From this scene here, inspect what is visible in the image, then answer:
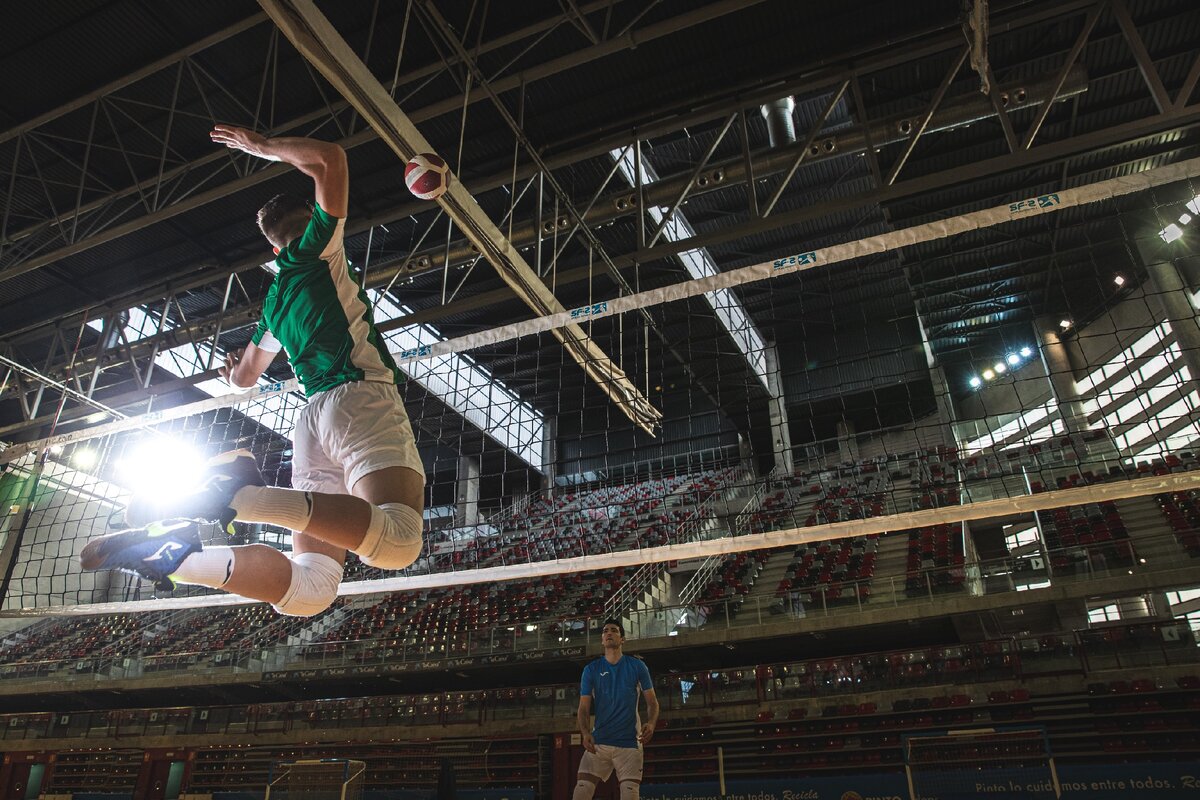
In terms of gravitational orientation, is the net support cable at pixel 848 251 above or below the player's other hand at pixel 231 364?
above

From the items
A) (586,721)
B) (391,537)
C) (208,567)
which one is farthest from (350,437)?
(586,721)

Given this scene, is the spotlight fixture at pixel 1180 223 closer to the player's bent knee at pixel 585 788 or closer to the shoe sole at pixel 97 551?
the player's bent knee at pixel 585 788

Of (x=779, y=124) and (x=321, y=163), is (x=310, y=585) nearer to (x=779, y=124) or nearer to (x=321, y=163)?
(x=321, y=163)

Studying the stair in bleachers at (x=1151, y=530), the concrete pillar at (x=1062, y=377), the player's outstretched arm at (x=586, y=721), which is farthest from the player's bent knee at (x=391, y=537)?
the concrete pillar at (x=1062, y=377)

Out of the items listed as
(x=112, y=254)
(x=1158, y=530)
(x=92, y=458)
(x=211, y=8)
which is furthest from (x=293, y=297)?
(x=92, y=458)

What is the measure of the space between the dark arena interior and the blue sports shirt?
73 mm

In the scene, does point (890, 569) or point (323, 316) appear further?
point (890, 569)

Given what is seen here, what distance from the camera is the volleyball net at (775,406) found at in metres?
12.9

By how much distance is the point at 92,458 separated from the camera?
67.5ft

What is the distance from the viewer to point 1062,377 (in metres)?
17.6

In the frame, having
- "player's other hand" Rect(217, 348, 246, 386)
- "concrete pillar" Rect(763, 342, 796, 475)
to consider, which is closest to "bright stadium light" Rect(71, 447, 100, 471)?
"concrete pillar" Rect(763, 342, 796, 475)

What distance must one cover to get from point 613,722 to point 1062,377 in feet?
55.4

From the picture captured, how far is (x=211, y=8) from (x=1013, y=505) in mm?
9505

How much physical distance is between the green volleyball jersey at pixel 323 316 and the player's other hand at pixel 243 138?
320 mm
